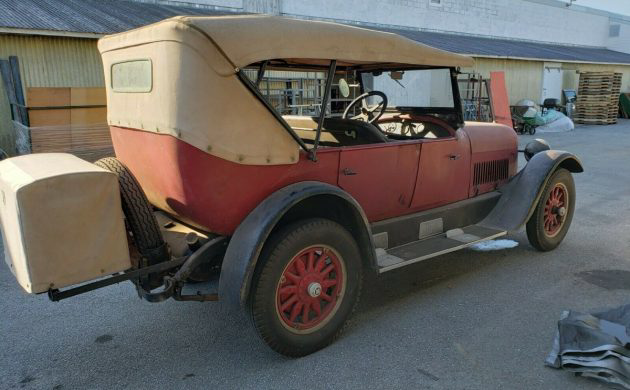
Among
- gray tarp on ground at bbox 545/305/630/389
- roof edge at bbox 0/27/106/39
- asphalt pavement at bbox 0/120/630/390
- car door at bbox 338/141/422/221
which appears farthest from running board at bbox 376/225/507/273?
roof edge at bbox 0/27/106/39

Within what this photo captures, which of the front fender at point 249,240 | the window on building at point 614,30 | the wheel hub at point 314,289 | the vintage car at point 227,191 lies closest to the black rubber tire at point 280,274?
the vintage car at point 227,191

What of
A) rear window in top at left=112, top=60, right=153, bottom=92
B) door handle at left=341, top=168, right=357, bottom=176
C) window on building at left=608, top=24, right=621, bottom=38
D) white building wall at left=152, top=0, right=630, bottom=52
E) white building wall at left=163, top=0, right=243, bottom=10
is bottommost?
door handle at left=341, top=168, right=357, bottom=176

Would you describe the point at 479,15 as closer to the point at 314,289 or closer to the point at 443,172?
the point at 443,172

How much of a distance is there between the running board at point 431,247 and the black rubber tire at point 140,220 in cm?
153

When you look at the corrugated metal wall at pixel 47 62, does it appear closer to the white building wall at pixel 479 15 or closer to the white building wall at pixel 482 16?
the white building wall at pixel 479 15

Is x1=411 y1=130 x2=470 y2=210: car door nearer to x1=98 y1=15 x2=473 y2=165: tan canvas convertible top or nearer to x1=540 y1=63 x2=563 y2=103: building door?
x1=98 y1=15 x2=473 y2=165: tan canvas convertible top

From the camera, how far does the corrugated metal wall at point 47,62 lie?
32.1ft

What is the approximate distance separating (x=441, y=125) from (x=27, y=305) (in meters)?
3.89

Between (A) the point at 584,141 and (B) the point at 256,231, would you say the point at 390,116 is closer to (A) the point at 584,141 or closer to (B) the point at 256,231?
(B) the point at 256,231

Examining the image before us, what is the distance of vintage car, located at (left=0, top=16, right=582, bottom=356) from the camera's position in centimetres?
259

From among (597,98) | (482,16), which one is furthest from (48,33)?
(597,98)

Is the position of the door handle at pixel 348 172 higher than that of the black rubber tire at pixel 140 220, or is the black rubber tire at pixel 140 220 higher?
the door handle at pixel 348 172

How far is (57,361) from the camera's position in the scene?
3.16m

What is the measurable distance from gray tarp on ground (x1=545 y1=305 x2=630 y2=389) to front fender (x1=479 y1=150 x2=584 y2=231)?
1.39m
